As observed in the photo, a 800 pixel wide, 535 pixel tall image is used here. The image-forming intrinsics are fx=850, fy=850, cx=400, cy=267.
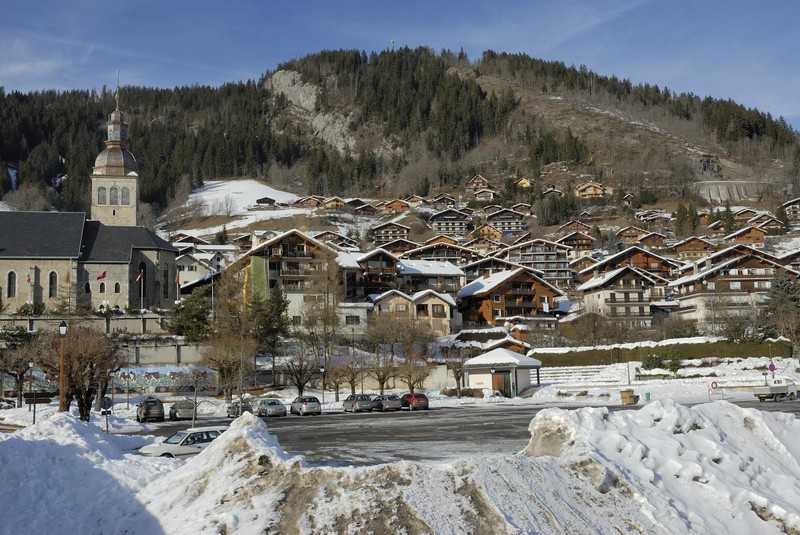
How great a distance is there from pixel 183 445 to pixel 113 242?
63.1 m

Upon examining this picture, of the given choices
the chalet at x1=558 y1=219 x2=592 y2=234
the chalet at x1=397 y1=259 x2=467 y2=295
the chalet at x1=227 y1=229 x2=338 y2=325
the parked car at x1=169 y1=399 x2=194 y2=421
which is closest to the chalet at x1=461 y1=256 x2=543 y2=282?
the chalet at x1=397 y1=259 x2=467 y2=295

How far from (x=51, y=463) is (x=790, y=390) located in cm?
3811

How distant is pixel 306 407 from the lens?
44.2 meters

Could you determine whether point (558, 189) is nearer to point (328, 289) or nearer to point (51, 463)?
point (328, 289)

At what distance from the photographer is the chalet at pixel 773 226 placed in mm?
135000

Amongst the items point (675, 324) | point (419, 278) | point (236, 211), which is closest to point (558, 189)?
point (236, 211)

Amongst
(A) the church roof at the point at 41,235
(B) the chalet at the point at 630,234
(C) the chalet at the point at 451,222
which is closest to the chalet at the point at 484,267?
(B) the chalet at the point at 630,234

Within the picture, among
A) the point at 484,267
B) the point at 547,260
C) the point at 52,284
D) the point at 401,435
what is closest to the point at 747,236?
the point at 547,260

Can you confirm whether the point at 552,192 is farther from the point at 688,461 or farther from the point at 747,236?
the point at 688,461

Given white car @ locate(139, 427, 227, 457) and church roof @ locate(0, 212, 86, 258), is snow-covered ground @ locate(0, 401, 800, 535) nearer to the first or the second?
white car @ locate(139, 427, 227, 457)

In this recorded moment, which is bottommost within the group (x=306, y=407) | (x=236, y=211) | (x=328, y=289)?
(x=306, y=407)

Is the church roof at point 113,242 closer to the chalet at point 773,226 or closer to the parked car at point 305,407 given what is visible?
the parked car at point 305,407

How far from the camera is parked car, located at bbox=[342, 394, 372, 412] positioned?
45.2m

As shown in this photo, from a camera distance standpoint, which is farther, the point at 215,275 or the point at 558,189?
the point at 558,189
